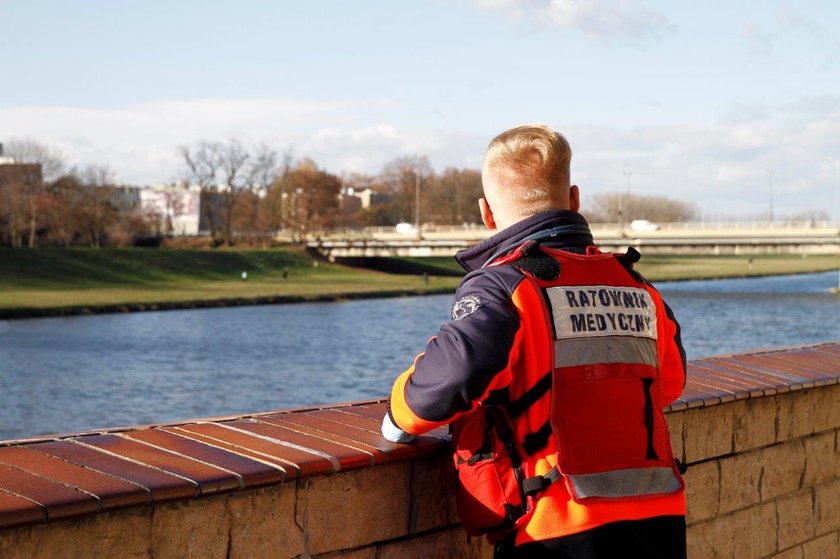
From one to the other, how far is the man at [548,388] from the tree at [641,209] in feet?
445

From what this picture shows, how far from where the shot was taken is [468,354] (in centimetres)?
241

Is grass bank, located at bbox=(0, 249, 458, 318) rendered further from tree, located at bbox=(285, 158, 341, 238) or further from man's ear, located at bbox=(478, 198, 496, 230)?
man's ear, located at bbox=(478, 198, 496, 230)

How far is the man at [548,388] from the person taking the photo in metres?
2.45

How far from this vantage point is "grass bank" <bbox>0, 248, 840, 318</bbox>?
155 feet

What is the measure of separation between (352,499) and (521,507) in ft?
1.47

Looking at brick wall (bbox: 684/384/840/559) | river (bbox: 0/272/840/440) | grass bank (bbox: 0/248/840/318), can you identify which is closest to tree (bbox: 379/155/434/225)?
grass bank (bbox: 0/248/840/318)

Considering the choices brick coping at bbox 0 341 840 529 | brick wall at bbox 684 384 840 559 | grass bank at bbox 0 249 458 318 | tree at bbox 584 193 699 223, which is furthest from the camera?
tree at bbox 584 193 699 223

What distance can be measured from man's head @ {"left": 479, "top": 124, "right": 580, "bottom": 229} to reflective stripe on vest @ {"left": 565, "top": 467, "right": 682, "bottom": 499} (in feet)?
2.01

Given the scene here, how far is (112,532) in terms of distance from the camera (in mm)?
2270

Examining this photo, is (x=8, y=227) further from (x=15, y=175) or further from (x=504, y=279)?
(x=504, y=279)

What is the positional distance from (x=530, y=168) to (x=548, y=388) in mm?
511

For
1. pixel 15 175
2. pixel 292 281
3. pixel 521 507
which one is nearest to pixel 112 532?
pixel 521 507

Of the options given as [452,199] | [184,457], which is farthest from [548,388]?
[452,199]

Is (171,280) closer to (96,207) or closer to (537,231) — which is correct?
(96,207)
